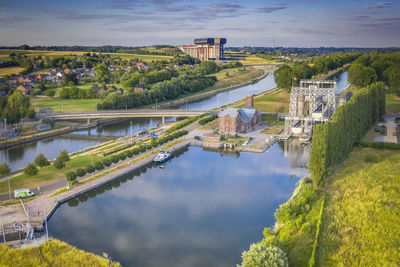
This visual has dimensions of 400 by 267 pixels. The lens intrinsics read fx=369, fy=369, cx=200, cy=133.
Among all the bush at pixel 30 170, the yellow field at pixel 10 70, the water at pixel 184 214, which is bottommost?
the water at pixel 184 214

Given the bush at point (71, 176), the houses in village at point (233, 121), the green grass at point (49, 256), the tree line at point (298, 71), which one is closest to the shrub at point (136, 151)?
the bush at point (71, 176)

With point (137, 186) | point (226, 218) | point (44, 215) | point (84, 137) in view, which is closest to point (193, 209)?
point (226, 218)

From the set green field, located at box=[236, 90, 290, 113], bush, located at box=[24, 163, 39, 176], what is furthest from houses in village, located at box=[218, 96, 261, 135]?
bush, located at box=[24, 163, 39, 176]

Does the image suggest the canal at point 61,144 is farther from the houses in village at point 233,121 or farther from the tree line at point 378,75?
the tree line at point 378,75

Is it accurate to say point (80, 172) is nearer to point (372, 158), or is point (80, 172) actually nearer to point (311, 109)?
point (372, 158)

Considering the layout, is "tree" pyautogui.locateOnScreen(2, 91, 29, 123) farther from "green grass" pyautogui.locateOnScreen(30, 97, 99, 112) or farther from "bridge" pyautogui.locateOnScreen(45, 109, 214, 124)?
"green grass" pyautogui.locateOnScreen(30, 97, 99, 112)

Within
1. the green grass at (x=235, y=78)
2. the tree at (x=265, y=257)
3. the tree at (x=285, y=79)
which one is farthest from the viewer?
the green grass at (x=235, y=78)

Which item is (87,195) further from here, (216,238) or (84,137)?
(84,137)
